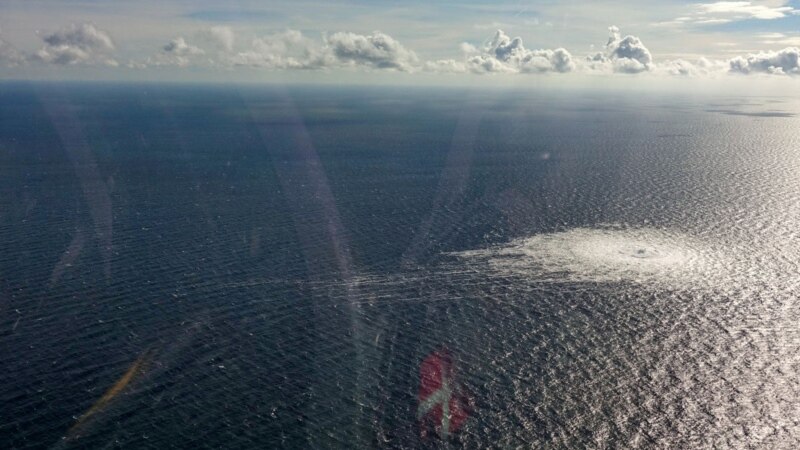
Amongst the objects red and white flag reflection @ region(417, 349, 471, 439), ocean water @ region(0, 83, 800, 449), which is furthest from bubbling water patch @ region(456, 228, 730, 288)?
red and white flag reflection @ region(417, 349, 471, 439)

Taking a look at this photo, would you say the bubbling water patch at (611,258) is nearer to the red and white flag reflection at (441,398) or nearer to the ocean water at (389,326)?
the ocean water at (389,326)

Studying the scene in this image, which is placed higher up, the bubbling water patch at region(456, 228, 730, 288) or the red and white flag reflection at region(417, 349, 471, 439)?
the bubbling water patch at region(456, 228, 730, 288)

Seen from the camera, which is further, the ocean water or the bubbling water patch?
the bubbling water patch

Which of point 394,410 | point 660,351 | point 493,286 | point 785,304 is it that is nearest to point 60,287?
point 394,410

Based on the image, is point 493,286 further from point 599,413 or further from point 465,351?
point 599,413

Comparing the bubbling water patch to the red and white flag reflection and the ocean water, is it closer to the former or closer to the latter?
the ocean water

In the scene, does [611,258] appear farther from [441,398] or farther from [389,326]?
[441,398]

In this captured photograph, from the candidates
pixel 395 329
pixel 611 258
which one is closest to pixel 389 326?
pixel 395 329

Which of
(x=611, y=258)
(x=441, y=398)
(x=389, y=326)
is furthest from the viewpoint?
(x=611, y=258)
